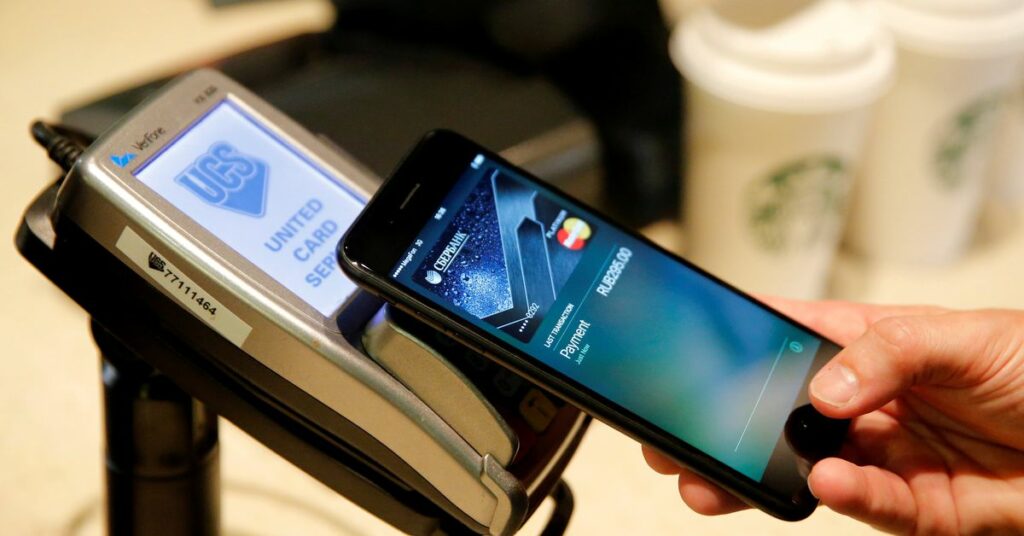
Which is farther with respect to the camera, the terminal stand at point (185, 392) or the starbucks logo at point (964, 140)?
the starbucks logo at point (964, 140)

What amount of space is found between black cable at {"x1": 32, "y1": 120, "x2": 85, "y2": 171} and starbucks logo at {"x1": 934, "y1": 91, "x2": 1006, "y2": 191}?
2.23ft

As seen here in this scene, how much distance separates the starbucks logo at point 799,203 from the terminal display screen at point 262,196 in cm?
43

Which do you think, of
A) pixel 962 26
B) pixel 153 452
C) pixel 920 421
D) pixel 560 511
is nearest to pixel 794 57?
pixel 962 26

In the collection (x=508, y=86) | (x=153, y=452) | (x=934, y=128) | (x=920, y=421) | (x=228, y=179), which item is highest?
(x=934, y=128)

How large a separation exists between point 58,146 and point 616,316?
0.26 metres

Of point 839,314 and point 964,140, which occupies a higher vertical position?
point 964,140

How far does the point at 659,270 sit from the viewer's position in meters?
0.49

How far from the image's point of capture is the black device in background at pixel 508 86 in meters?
0.83

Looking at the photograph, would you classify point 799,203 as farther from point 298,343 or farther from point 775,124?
point 298,343

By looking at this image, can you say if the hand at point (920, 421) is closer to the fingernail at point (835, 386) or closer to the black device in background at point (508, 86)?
the fingernail at point (835, 386)

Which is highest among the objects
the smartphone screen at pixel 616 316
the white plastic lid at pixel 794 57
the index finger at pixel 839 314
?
the white plastic lid at pixel 794 57

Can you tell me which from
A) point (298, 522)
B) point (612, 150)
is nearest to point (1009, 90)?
point (612, 150)

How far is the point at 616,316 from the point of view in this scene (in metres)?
0.46

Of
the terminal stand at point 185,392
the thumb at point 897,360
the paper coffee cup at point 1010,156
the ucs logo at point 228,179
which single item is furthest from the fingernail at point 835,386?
the paper coffee cup at point 1010,156
